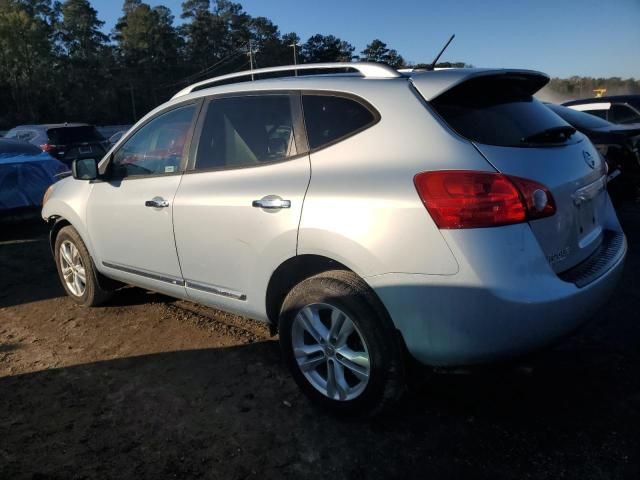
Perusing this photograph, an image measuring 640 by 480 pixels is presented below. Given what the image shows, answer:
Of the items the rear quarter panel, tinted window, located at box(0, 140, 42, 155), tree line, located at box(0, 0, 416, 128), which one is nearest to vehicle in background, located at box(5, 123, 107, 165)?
tinted window, located at box(0, 140, 42, 155)

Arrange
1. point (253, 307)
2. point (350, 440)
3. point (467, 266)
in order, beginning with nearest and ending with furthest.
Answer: point (467, 266) → point (350, 440) → point (253, 307)

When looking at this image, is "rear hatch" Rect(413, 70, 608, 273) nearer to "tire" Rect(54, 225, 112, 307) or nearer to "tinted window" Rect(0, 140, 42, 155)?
"tire" Rect(54, 225, 112, 307)

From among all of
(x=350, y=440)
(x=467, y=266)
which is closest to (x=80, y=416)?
(x=350, y=440)

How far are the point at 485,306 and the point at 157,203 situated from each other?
2.29 m

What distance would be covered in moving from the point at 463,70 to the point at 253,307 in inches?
69.0

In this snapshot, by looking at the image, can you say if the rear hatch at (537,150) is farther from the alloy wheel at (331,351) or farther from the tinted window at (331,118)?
the alloy wheel at (331,351)

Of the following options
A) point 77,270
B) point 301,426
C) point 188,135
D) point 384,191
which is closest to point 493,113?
point 384,191

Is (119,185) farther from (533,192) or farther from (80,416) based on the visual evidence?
(533,192)

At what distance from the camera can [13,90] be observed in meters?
58.2

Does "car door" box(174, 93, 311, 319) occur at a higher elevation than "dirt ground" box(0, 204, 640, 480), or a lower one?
higher

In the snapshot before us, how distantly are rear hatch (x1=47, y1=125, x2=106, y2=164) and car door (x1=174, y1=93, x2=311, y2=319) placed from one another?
10.3 meters

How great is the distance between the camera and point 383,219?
7.64 ft

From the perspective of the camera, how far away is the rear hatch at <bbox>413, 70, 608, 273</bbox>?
2.33 m

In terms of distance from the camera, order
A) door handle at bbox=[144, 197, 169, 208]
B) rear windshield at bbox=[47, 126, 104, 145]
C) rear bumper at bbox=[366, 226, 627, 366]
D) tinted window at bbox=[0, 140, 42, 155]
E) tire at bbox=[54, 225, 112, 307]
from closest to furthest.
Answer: rear bumper at bbox=[366, 226, 627, 366] → door handle at bbox=[144, 197, 169, 208] → tire at bbox=[54, 225, 112, 307] → tinted window at bbox=[0, 140, 42, 155] → rear windshield at bbox=[47, 126, 104, 145]
